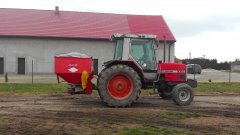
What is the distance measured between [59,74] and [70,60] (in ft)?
Result: 1.90

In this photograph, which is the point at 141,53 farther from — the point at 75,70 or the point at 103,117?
the point at 103,117

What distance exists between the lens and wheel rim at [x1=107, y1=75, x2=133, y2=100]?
12914mm

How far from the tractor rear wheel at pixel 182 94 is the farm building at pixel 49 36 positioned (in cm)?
2928

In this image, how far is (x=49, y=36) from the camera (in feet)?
144

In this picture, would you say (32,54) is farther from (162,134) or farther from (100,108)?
(162,134)

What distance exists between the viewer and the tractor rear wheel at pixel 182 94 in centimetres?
Result: 1351

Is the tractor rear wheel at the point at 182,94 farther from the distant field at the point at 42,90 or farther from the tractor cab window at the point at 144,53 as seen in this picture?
the distant field at the point at 42,90

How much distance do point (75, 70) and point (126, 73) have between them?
171cm

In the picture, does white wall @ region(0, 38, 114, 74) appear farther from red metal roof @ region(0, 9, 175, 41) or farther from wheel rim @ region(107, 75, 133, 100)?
wheel rim @ region(107, 75, 133, 100)

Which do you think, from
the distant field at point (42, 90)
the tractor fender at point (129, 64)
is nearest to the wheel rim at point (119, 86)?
the tractor fender at point (129, 64)

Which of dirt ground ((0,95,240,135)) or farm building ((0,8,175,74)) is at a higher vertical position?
farm building ((0,8,175,74))

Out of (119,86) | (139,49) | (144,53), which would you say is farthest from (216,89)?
(119,86)

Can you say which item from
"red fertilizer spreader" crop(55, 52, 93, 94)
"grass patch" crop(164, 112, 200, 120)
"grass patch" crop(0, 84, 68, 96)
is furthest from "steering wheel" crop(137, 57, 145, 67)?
"grass patch" crop(0, 84, 68, 96)

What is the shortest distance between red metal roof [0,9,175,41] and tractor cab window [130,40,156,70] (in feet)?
100.0
